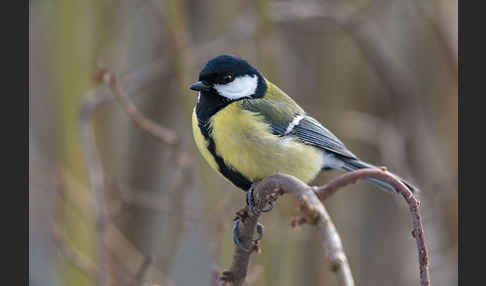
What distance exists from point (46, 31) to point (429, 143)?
1673 millimetres

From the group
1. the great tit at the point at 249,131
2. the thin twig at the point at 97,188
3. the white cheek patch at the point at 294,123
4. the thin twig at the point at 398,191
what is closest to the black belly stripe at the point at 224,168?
the great tit at the point at 249,131

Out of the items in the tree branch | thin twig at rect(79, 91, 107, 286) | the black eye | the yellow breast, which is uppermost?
the black eye

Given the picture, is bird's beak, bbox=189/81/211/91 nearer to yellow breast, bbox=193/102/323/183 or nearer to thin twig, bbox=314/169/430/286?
yellow breast, bbox=193/102/323/183

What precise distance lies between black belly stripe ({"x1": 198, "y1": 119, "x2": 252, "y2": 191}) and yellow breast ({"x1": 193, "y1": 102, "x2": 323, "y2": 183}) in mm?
11

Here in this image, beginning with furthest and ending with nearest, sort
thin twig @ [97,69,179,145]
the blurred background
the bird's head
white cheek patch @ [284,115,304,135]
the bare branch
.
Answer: the blurred background
white cheek patch @ [284,115,304,135]
the bird's head
thin twig @ [97,69,179,145]
the bare branch

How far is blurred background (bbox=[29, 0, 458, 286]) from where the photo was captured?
1943 mm

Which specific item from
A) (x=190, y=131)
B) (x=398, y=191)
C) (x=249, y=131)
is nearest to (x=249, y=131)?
(x=249, y=131)

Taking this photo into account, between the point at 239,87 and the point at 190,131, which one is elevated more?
the point at 239,87

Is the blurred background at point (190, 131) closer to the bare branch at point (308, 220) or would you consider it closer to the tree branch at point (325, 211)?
the bare branch at point (308, 220)

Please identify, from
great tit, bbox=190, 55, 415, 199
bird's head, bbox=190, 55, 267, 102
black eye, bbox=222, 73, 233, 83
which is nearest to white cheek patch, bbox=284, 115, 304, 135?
great tit, bbox=190, 55, 415, 199

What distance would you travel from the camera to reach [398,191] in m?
0.86

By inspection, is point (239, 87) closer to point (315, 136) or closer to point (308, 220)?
point (315, 136)

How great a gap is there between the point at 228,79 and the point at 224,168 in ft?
0.84

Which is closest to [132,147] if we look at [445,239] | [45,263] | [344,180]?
[45,263]
